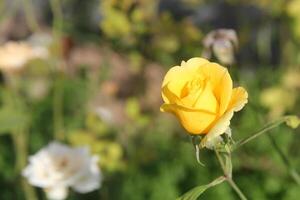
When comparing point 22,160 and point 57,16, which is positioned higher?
point 57,16

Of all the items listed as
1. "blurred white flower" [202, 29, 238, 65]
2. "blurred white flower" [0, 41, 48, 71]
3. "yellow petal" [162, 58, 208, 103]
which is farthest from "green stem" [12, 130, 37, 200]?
"yellow petal" [162, 58, 208, 103]

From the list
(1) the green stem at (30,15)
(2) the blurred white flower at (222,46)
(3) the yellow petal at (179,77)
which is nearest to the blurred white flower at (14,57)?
(1) the green stem at (30,15)

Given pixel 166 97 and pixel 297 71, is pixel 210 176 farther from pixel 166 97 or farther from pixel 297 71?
pixel 166 97

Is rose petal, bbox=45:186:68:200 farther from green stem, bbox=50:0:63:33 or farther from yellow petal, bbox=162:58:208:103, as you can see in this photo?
yellow petal, bbox=162:58:208:103

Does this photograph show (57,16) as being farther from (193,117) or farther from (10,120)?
(193,117)

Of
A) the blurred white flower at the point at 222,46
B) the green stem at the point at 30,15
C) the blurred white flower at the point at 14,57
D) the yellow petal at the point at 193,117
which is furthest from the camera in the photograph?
the green stem at the point at 30,15

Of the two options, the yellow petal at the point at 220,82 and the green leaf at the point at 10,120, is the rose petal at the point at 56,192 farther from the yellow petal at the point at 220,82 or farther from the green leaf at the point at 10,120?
the yellow petal at the point at 220,82

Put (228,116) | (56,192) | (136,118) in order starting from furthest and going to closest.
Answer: (136,118)
(56,192)
(228,116)

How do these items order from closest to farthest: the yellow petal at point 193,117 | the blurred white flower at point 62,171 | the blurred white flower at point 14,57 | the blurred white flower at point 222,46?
the yellow petal at point 193,117 → the blurred white flower at point 222,46 → the blurred white flower at point 62,171 → the blurred white flower at point 14,57

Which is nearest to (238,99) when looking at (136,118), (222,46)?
(222,46)
